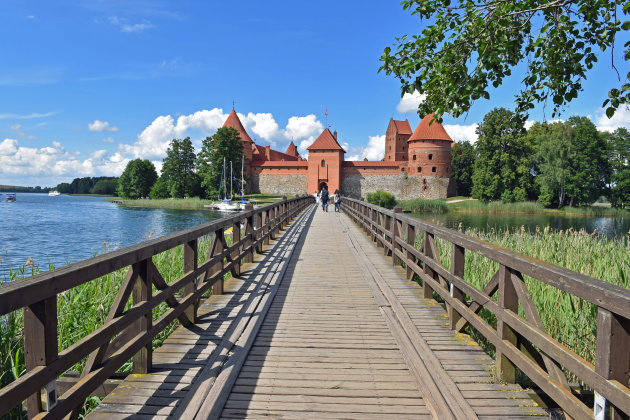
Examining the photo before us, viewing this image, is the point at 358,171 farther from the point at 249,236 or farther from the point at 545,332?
the point at 545,332

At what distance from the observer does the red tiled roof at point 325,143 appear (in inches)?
2130

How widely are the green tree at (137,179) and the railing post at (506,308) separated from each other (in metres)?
67.9

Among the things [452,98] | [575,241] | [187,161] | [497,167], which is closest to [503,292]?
[452,98]

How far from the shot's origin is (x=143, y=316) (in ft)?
8.80

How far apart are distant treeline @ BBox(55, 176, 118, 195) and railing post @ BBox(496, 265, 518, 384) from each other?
13202 centimetres

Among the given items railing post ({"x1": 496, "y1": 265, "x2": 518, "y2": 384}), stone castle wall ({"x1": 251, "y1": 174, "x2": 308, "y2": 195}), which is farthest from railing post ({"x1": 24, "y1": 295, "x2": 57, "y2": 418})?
stone castle wall ({"x1": 251, "y1": 174, "x2": 308, "y2": 195})

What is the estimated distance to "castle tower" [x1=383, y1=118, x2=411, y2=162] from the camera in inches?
2805

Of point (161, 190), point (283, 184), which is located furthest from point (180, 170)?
point (283, 184)

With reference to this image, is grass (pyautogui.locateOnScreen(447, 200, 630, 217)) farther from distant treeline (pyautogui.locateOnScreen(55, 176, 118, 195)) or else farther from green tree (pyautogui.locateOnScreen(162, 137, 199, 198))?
distant treeline (pyautogui.locateOnScreen(55, 176, 118, 195))

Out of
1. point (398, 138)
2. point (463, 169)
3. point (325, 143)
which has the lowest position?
point (463, 169)

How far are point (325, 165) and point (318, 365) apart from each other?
169ft

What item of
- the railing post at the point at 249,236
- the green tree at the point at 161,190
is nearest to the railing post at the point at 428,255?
the railing post at the point at 249,236

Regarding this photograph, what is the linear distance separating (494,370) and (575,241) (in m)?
7.33

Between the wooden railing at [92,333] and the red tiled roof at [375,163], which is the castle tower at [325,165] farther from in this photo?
the wooden railing at [92,333]
